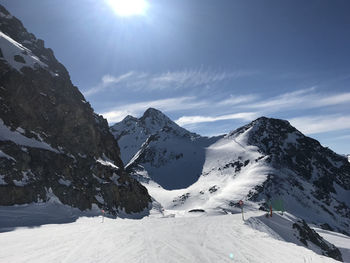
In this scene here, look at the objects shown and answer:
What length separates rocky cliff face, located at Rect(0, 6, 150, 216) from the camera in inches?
1043

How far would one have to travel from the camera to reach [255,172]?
98.4 meters

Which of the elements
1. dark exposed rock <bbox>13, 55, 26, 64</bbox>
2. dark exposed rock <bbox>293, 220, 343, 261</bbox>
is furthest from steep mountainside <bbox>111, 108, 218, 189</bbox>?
dark exposed rock <bbox>13, 55, 26, 64</bbox>

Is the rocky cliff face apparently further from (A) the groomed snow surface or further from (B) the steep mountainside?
(B) the steep mountainside

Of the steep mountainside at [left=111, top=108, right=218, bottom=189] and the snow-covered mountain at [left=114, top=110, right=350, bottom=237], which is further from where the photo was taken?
the steep mountainside at [left=111, top=108, right=218, bottom=189]

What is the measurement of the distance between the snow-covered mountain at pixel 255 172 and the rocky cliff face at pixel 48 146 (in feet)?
129

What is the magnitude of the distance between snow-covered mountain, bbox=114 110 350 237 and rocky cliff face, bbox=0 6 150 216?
129ft

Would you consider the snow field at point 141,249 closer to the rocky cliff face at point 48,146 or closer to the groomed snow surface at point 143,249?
the groomed snow surface at point 143,249

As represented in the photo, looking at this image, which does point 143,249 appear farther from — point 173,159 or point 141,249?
point 173,159

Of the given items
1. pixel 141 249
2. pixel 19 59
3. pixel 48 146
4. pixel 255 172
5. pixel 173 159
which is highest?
pixel 19 59

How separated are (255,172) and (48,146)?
263 ft

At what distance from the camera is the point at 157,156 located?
513 feet

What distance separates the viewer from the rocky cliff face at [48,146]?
26.5 m

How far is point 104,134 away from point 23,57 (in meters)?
19.5

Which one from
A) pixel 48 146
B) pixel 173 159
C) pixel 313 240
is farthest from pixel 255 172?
pixel 48 146
